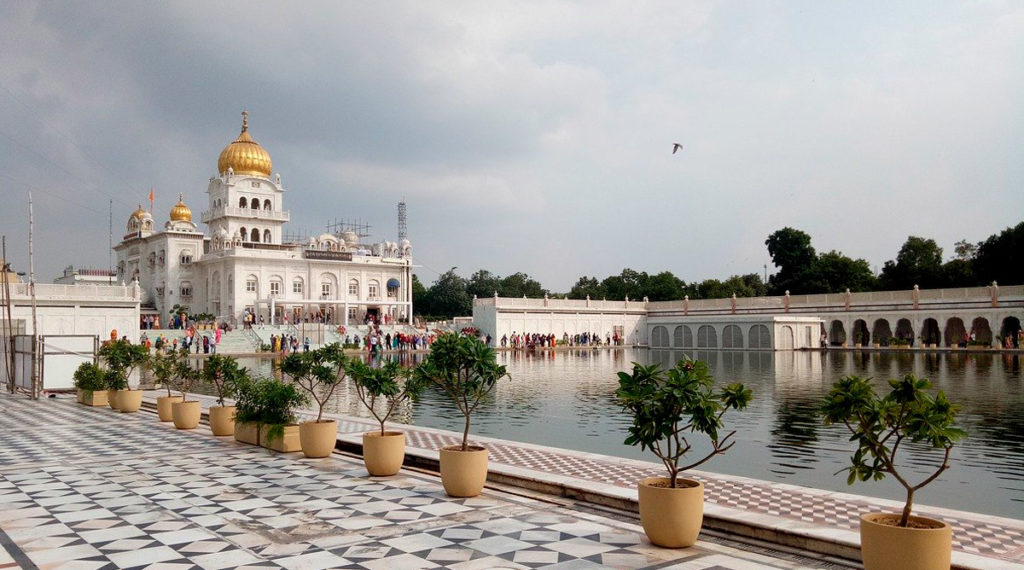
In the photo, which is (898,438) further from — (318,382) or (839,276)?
(839,276)

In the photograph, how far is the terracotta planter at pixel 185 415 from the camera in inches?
527

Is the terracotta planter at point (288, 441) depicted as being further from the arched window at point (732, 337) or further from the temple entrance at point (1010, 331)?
the arched window at point (732, 337)

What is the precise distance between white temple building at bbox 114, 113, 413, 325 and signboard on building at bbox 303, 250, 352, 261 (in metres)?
0.08

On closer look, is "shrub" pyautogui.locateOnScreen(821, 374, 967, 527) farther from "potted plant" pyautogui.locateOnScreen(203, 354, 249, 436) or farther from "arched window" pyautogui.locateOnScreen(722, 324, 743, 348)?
"arched window" pyautogui.locateOnScreen(722, 324, 743, 348)

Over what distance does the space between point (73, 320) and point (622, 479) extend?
1414 inches

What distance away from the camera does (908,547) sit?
4.73 meters

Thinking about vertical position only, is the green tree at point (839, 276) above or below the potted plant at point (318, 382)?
above

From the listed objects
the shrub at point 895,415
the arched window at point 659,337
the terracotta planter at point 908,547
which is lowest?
the arched window at point 659,337

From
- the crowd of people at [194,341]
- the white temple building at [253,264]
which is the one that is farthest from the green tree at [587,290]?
the crowd of people at [194,341]

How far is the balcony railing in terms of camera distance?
61119 mm

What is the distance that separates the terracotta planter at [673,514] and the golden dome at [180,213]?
63.8 meters

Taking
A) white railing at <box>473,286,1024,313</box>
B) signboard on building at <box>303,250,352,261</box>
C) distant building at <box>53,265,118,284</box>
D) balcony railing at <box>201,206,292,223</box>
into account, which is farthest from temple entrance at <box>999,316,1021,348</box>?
distant building at <box>53,265,118,284</box>

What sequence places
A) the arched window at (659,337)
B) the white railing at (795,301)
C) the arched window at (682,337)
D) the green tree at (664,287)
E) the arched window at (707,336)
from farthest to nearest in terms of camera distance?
the green tree at (664,287) < the arched window at (659,337) < the arched window at (682,337) < the arched window at (707,336) < the white railing at (795,301)

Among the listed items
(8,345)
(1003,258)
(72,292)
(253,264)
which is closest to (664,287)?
(1003,258)
